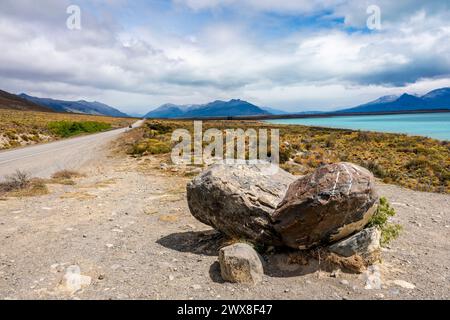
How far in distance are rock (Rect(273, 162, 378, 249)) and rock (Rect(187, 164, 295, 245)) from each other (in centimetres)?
40

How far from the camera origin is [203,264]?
7.25m

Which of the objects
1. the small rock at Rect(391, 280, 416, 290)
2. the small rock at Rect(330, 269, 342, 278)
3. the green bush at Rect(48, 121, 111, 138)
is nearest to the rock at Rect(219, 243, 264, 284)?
the small rock at Rect(330, 269, 342, 278)

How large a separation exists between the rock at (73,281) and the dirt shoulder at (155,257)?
3.1 inches

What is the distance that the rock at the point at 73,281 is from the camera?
19.9ft

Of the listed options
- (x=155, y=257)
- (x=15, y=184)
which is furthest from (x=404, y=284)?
(x=15, y=184)

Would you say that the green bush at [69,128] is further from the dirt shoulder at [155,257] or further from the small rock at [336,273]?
the small rock at [336,273]

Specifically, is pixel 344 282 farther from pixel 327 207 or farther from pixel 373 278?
pixel 327 207

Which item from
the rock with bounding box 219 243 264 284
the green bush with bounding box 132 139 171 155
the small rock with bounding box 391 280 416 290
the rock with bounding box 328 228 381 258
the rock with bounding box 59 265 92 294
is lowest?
the small rock with bounding box 391 280 416 290

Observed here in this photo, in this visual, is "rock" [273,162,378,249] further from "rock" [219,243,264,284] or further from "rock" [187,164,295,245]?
"rock" [219,243,264,284]

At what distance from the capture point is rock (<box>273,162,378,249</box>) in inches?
248

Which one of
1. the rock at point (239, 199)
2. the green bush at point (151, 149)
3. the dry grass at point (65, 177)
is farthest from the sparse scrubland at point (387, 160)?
the rock at point (239, 199)

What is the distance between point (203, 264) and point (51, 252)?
361 cm

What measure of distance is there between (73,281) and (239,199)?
3691mm
